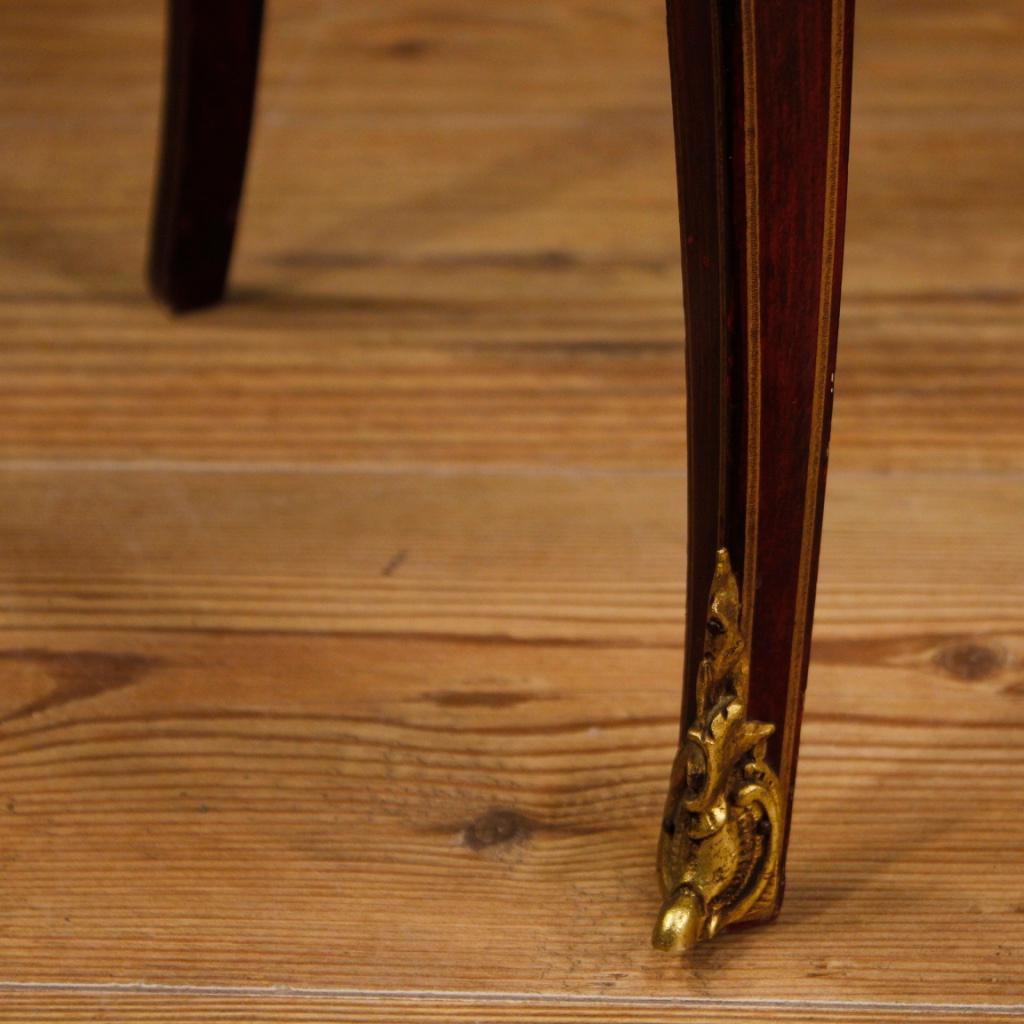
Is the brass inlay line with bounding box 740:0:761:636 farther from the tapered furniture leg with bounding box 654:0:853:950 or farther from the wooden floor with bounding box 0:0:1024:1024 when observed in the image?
the wooden floor with bounding box 0:0:1024:1024

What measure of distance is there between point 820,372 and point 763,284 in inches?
1.2

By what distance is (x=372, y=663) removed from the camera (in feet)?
2.05

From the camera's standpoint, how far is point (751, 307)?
1.42 ft

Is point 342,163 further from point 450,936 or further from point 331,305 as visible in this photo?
point 450,936

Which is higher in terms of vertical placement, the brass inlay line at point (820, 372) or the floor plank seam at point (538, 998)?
the brass inlay line at point (820, 372)

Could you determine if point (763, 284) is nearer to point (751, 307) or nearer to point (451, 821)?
point (751, 307)

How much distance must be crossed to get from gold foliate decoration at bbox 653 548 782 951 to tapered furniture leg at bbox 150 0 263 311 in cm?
44

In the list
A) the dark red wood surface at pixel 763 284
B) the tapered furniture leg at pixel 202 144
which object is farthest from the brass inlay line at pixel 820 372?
the tapered furniture leg at pixel 202 144

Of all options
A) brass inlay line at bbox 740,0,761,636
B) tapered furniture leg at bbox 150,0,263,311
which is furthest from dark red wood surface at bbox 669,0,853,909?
tapered furniture leg at bbox 150,0,263,311

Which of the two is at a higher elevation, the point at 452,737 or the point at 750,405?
the point at 750,405

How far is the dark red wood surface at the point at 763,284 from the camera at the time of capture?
410 millimetres

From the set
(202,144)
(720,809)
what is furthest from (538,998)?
(202,144)

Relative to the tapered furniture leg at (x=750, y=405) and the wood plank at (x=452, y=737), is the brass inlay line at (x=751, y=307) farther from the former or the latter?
the wood plank at (x=452, y=737)

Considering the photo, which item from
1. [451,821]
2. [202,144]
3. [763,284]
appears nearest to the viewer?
[763,284]
